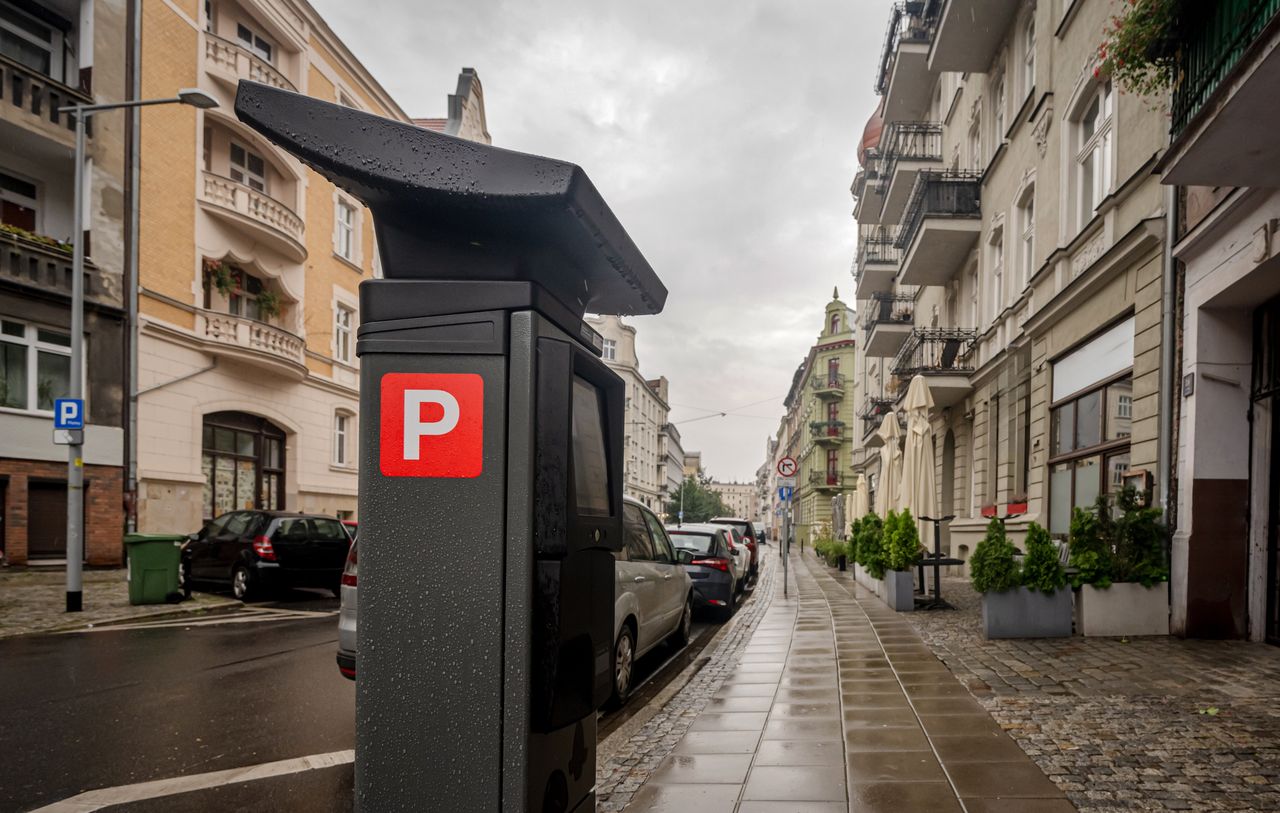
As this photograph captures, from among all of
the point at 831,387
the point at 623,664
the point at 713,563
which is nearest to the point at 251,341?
the point at 713,563

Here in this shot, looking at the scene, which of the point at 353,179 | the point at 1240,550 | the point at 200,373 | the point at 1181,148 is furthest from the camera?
the point at 200,373

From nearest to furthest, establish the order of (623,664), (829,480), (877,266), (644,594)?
(623,664), (644,594), (877,266), (829,480)

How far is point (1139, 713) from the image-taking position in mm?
5184

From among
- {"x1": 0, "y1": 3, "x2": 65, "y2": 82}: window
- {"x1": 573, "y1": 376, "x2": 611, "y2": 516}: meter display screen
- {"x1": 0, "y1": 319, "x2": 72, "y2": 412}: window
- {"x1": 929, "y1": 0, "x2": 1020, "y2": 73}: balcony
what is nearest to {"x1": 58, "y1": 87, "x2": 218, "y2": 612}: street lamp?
{"x1": 0, "y1": 319, "x2": 72, "y2": 412}: window

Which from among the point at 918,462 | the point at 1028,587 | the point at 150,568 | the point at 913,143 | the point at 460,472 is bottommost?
the point at 150,568

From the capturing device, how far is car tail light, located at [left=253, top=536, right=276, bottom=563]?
12492 millimetres

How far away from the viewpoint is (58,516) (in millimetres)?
15445

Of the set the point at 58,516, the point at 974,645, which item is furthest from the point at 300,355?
the point at 974,645

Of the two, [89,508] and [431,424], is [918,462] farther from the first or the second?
[89,508]

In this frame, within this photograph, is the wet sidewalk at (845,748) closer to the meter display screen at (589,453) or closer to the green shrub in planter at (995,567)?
the green shrub in planter at (995,567)

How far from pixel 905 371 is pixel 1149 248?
32.4ft

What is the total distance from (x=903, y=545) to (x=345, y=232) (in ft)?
69.0

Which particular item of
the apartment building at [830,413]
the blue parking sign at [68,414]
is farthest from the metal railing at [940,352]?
the apartment building at [830,413]

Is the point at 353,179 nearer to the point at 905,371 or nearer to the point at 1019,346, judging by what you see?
the point at 1019,346
